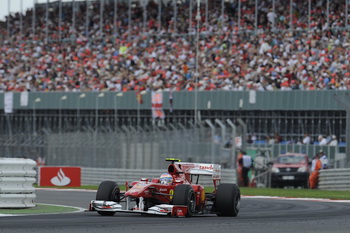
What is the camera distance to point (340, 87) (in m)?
33.6

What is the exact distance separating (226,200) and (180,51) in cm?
2504

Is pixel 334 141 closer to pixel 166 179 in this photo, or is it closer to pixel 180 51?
pixel 180 51

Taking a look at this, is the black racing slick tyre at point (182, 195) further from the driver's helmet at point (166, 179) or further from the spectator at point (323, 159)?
the spectator at point (323, 159)

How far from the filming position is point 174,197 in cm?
1477

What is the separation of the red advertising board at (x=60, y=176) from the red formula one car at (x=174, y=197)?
587 inches

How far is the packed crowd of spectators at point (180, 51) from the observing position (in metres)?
35.8

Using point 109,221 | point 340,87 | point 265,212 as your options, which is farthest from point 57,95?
point 109,221

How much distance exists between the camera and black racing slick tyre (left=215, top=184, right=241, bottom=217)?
15688 millimetres

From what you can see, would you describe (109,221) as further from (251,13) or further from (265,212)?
(251,13)

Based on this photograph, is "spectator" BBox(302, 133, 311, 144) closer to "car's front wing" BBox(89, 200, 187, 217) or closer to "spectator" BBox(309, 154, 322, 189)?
"spectator" BBox(309, 154, 322, 189)

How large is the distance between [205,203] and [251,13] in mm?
25622

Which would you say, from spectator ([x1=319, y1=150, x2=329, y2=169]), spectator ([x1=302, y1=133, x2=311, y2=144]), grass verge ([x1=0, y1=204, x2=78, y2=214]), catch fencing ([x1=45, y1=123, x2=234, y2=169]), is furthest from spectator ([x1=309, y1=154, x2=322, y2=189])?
grass verge ([x1=0, y1=204, x2=78, y2=214])

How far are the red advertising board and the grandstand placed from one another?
5.69 feet

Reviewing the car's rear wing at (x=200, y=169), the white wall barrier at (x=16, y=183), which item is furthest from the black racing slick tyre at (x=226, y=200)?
the white wall barrier at (x=16, y=183)
